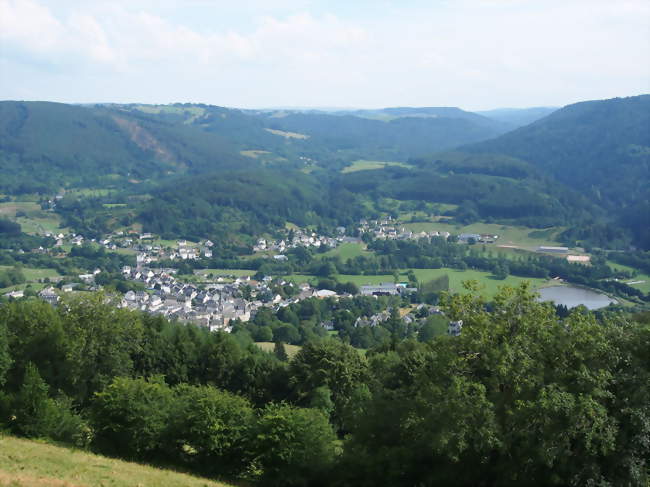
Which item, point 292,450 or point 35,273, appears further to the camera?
point 35,273

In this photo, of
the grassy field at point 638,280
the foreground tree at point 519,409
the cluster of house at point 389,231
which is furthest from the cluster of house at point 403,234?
the foreground tree at point 519,409

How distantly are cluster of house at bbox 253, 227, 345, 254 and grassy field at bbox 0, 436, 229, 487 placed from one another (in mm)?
97612

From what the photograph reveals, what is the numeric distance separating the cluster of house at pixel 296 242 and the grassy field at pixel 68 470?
320 ft

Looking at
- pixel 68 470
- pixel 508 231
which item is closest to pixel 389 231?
pixel 508 231

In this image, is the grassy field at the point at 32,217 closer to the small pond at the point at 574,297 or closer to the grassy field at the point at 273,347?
the grassy field at the point at 273,347

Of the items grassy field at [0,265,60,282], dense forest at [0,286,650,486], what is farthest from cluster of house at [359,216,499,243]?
dense forest at [0,286,650,486]

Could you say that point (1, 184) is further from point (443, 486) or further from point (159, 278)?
point (443, 486)

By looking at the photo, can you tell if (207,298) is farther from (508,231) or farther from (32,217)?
(32,217)

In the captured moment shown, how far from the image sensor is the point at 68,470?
1761cm

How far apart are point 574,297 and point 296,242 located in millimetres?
59894

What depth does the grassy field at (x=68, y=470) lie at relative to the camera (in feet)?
53.0

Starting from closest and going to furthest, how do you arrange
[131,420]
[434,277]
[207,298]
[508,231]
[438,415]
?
1. [438,415]
2. [131,420]
3. [207,298]
4. [434,277]
5. [508,231]

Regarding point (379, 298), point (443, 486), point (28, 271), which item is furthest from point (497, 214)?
point (443, 486)

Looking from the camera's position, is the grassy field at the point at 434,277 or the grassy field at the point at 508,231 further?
the grassy field at the point at 508,231
